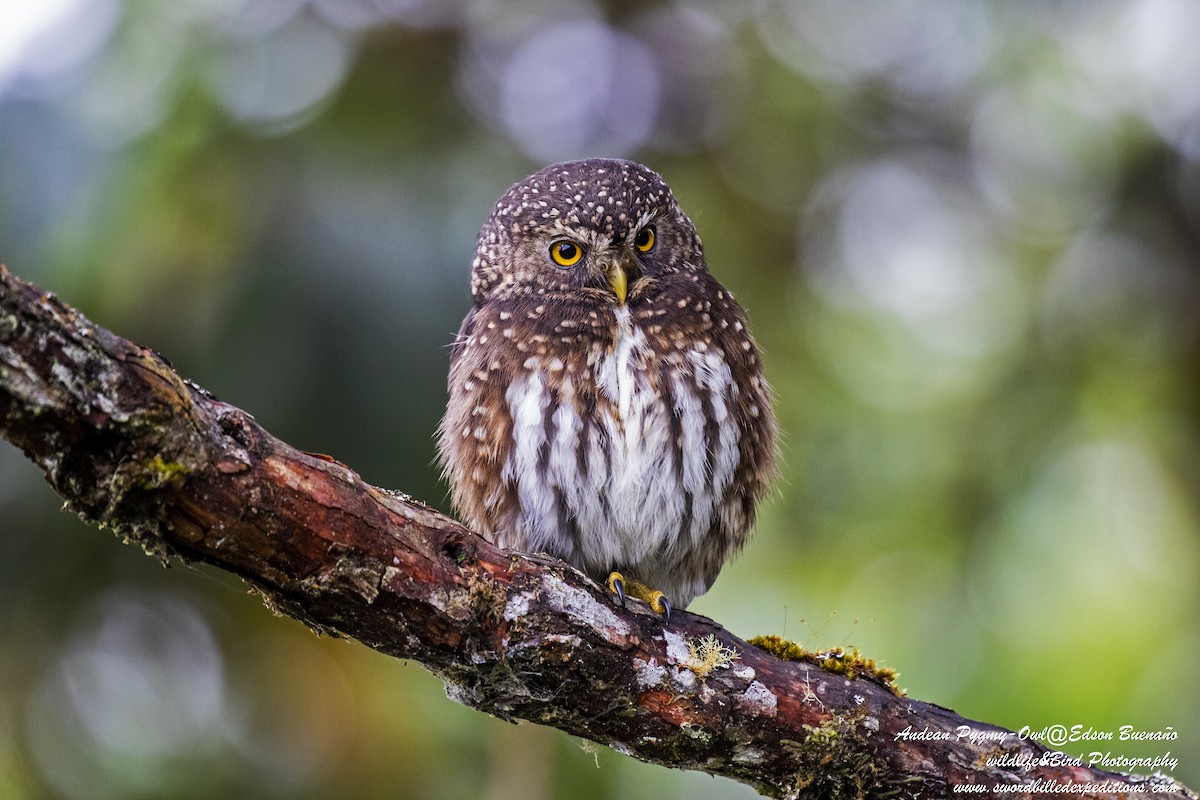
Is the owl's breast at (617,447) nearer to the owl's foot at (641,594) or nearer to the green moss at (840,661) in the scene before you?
the owl's foot at (641,594)

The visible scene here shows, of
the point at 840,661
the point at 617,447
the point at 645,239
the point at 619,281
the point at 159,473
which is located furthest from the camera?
the point at 645,239

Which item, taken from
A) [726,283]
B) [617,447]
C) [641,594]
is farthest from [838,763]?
[726,283]

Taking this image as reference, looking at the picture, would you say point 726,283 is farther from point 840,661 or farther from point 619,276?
point 840,661

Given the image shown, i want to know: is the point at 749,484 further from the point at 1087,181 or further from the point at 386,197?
the point at 1087,181

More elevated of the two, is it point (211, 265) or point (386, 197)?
point (386, 197)

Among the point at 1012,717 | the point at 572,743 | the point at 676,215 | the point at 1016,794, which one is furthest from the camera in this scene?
the point at 572,743

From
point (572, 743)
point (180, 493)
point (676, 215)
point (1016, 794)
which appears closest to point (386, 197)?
point (676, 215)
